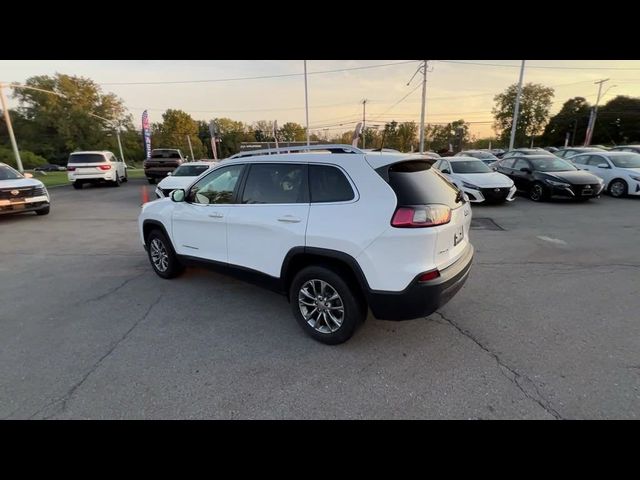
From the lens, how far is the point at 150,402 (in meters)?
2.34

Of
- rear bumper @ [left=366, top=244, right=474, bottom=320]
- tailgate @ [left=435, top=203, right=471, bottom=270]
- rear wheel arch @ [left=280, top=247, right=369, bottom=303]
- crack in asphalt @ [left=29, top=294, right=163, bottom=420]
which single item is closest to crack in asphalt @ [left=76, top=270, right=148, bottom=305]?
crack in asphalt @ [left=29, top=294, right=163, bottom=420]

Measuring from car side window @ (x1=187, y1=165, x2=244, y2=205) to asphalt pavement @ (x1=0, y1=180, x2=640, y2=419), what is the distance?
1.25m

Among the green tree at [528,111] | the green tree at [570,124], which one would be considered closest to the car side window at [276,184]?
the green tree at [528,111]

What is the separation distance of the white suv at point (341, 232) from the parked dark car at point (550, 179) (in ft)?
30.8

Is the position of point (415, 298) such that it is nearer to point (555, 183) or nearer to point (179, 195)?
point (179, 195)

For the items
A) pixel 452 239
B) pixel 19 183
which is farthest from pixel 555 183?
pixel 19 183

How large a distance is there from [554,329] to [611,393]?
3.10ft

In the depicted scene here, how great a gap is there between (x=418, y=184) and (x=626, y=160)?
14186 mm

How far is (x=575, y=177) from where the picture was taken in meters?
10.3

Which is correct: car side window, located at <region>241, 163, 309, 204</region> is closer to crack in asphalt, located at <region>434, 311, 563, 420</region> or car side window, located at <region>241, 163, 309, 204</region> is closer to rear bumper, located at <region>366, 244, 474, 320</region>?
rear bumper, located at <region>366, 244, 474, 320</region>

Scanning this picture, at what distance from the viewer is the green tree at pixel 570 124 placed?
6800 centimetres
